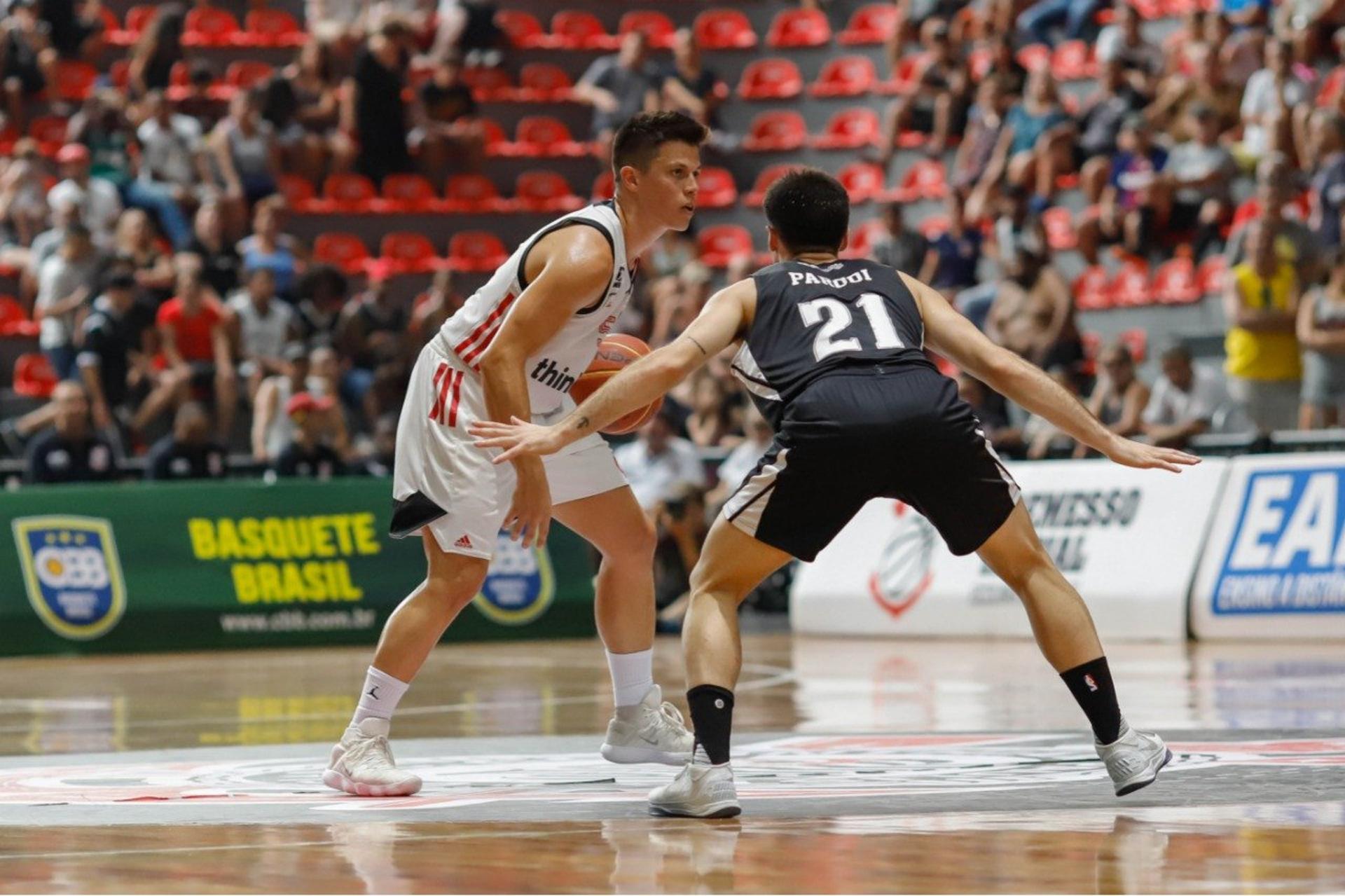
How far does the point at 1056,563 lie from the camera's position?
51.8 ft

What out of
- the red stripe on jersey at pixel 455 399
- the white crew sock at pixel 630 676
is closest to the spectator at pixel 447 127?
the white crew sock at pixel 630 676

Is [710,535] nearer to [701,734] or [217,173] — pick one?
[701,734]

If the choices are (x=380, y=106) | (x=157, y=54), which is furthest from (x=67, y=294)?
(x=380, y=106)

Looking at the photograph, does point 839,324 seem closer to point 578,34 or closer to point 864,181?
point 864,181

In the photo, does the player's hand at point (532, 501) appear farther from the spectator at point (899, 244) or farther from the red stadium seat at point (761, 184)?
the red stadium seat at point (761, 184)

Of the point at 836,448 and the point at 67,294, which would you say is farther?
the point at 67,294

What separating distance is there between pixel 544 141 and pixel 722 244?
8.38 ft

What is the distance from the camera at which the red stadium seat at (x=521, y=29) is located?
25656 mm

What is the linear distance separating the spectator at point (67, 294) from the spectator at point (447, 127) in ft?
17.6

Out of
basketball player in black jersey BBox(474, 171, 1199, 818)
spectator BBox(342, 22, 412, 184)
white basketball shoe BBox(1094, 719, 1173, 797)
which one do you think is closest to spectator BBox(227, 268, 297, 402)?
spectator BBox(342, 22, 412, 184)

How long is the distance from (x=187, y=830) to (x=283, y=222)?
17319 mm

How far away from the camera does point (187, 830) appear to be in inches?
230

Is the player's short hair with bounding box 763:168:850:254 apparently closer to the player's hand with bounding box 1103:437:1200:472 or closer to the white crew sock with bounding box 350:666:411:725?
the player's hand with bounding box 1103:437:1200:472

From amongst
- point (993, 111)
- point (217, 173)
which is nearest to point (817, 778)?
point (993, 111)
